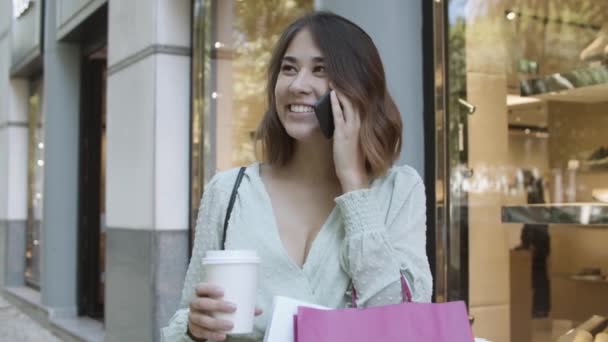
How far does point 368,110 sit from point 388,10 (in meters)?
2.14

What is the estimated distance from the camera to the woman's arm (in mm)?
1606

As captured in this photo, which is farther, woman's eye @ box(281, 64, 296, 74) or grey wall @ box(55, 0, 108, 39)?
grey wall @ box(55, 0, 108, 39)

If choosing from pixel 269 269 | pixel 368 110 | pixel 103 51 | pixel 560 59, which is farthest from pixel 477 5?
pixel 103 51

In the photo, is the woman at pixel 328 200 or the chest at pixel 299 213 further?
the chest at pixel 299 213

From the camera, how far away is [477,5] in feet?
12.7

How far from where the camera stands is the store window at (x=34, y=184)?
1074 cm

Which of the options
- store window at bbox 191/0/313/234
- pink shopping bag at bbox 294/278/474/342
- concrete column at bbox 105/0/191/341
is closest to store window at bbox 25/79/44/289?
concrete column at bbox 105/0/191/341

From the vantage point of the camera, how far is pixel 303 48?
1.79m

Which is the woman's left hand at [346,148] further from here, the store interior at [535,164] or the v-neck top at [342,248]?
the store interior at [535,164]

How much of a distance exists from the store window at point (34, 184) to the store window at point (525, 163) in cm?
802

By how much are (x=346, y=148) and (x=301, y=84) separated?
7.2 inches

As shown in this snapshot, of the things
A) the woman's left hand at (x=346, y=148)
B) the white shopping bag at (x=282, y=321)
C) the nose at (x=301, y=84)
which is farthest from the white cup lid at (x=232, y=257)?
the nose at (x=301, y=84)

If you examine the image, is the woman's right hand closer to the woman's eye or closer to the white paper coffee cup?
the white paper coffee cup

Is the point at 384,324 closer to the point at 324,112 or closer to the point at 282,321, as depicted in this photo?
the point at 282,321
